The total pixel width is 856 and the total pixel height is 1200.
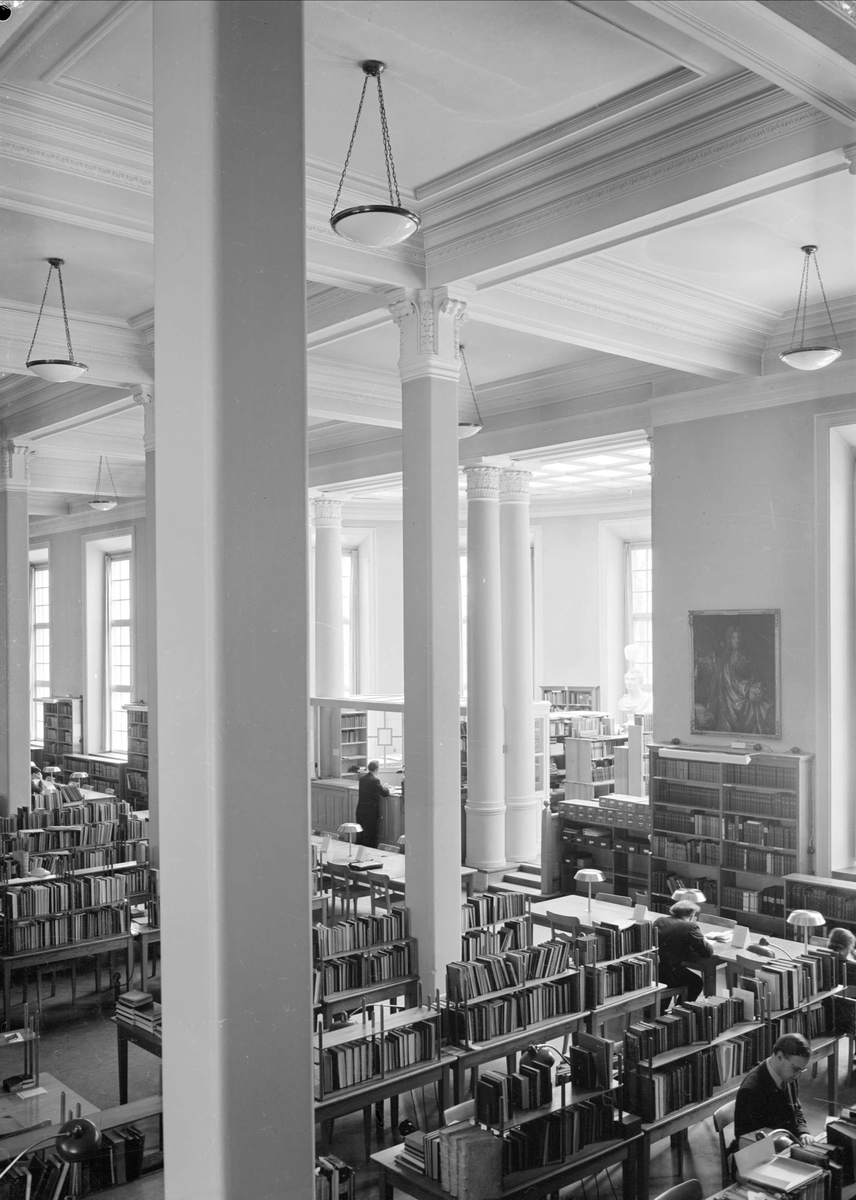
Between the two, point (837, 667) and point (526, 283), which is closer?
point (526, 283)

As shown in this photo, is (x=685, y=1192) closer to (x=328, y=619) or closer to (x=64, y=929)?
(x=64, y=929)

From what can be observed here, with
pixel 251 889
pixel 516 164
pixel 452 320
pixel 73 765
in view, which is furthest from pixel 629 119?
pixel 73 765

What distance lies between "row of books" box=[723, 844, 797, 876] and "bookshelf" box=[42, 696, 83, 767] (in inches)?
565

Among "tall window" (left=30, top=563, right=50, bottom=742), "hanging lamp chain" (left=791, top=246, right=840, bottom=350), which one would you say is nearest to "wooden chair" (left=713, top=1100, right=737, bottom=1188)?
"hanging lamp chain" (left=791, top=246, right=840, bottom=350)

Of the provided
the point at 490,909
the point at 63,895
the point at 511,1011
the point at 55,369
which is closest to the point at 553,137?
the point at 55,369

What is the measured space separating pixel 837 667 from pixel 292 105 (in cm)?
885

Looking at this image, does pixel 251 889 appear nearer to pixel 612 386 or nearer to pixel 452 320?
pixel 452 320

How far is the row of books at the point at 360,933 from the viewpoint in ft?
25.5

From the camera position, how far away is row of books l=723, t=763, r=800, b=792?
1035 centimetres

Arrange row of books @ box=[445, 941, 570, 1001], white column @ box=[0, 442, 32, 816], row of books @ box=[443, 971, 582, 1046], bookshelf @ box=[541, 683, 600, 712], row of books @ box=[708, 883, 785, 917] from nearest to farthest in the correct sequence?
row of books @ box=[443, 971, 582, 1046]
row of books @ box=[445, 941, 570, 1001]
row of books @ box=[708, 883, 785, 917]
white column @ box=[0, 442, 32, 816]
bookshelf @ box=[541, 683, 600, 712]

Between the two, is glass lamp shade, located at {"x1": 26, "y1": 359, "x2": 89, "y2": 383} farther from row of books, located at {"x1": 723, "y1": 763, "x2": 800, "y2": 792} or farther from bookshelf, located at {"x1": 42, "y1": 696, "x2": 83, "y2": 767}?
bookshelf, located at {"x1": 42, "y1": 696, "x2": 83, "y2": 767}

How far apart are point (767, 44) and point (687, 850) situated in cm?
827

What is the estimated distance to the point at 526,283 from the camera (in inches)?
329

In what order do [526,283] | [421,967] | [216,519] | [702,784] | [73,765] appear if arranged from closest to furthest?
1. [216,519]
2. [421,967]
3. [526,283]
4. [702,784]
5. [73,765]
